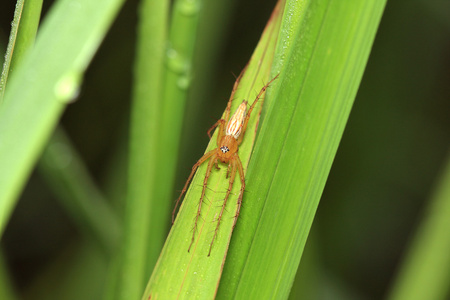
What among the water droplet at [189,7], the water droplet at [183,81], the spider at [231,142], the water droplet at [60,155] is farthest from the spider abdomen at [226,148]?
the water droplet at [60,155]

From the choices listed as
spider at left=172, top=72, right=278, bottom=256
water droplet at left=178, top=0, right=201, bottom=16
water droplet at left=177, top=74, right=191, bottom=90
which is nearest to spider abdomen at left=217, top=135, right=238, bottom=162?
spider at left=172, top=72, right=278, bottom=256

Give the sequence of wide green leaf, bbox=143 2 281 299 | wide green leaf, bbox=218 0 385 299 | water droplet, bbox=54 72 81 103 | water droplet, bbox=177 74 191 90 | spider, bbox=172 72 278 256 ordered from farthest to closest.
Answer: water droplet, bbox=177 74 191 90 < spider, bbox=172 72 278 256 < wide green leaf, bbox=143 2 281 299 < wide green leaf, bbox=218 0 385 299 < water droplet, bbox=54 72 81 103

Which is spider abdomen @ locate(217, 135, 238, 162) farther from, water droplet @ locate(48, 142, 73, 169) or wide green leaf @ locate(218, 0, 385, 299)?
water droplet @ locate(48, 142, 73, 169)

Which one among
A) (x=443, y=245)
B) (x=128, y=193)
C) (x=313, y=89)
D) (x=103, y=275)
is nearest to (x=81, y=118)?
(x=103, y=275)

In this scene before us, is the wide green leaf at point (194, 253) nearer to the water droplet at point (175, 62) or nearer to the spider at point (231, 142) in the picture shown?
the spider at point (231, 142)

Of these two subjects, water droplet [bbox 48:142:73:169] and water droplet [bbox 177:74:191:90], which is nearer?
water droplet [bbox 177:74:191:90]

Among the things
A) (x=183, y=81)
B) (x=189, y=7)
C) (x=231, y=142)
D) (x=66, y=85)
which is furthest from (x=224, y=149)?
(x=66, y=85)

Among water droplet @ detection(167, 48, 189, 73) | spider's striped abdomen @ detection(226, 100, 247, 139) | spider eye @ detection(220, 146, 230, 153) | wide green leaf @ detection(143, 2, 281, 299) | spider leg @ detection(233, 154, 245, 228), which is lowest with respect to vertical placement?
wide green leaf @ detection(143, 2, 281, 299)

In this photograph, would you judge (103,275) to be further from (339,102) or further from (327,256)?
(339,102)

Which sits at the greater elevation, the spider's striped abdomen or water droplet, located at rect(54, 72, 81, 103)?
the spider's striped abdomen

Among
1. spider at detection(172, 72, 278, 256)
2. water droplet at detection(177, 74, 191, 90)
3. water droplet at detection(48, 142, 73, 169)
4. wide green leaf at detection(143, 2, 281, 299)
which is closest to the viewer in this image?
wide green leaf at detection(143, 2, 281, 299)
